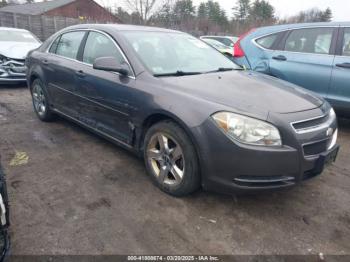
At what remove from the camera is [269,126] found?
2.48 metres

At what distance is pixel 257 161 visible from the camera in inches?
97.3

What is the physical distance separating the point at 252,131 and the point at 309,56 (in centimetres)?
314

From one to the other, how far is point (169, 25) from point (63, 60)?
2478cm

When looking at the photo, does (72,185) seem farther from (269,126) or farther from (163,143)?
(269,126)

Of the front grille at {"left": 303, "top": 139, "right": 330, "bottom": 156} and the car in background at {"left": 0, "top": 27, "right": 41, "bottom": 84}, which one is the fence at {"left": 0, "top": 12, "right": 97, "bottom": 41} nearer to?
the car in background at {"left": 0, "top": 27, "right": 41, "bottom": 84}

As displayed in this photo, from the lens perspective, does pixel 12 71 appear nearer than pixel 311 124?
No

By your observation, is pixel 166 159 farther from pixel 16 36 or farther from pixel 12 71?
pixel 16 36

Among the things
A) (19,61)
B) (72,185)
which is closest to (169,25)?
(19,61)

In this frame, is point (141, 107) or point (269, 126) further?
point (141, 107)

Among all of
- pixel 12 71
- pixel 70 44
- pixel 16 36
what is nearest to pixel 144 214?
pixel 70 44

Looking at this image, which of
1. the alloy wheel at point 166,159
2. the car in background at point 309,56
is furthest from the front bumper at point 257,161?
the car in background at point 309,56

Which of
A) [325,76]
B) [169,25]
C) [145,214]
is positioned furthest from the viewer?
[169,25]

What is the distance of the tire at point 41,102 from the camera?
497 centimetres

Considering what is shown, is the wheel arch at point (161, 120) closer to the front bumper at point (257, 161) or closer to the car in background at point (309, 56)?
the front bumper at point (257, 161)
